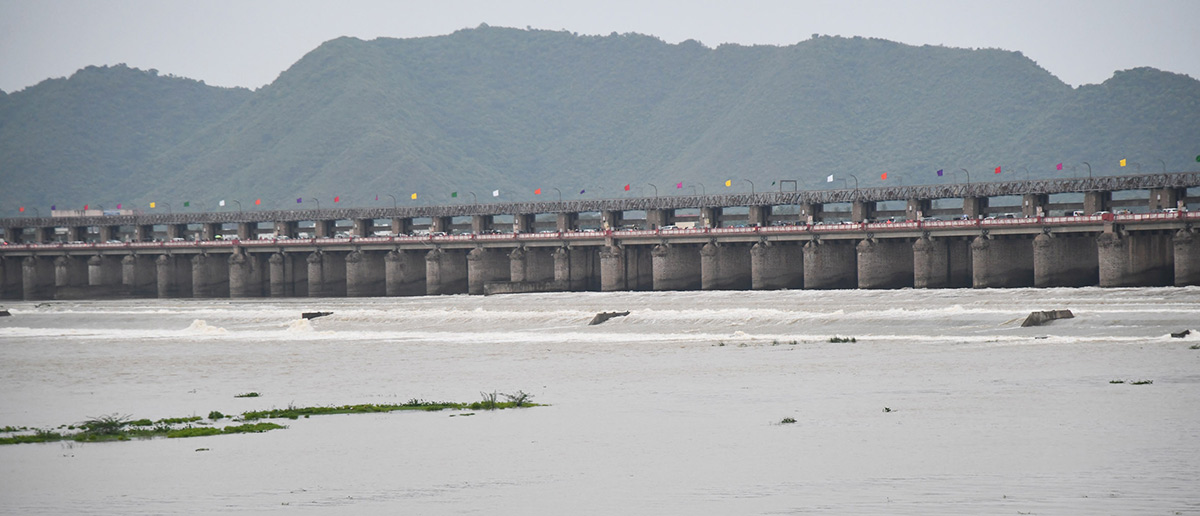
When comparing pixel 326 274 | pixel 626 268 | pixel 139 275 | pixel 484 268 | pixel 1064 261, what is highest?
pixel 1064 261

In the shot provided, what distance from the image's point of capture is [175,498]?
84.1 feet

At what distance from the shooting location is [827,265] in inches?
4149

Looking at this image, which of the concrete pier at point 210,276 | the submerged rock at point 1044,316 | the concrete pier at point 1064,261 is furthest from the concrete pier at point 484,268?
the submerged rock at point 1044,316

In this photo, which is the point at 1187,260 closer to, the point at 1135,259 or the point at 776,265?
the point at 1135,259

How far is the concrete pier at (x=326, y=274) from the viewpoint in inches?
5192

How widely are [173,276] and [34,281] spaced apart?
18.7 m

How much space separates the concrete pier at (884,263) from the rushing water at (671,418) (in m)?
26.4

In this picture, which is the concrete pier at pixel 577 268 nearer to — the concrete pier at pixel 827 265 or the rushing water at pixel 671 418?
the concrete pier at pixel 827 265

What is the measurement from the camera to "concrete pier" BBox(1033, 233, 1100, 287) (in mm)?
91812

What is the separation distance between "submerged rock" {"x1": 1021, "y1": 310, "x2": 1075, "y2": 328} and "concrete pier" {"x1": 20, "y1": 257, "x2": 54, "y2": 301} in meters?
117

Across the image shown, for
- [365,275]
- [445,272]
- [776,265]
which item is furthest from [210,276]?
[776,265]

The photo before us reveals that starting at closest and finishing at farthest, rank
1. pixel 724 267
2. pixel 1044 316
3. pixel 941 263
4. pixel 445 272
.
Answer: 1. pixel 1044 316
2. pixel 941 263
3. pixel 724 267
4. pixel 445 272

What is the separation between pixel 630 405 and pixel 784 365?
12.9 meters

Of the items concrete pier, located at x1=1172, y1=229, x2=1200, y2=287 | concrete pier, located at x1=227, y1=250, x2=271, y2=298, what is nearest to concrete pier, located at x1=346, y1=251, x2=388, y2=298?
concrete pier, located at x1=227, y1=250, x2=271, y2=298
